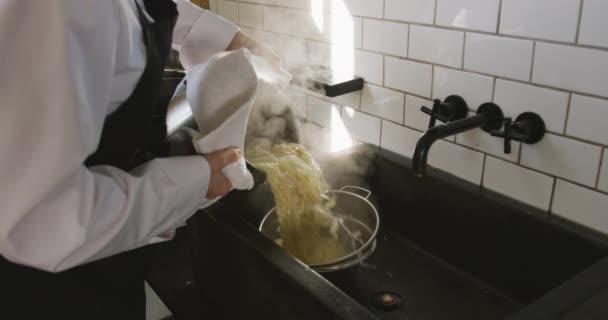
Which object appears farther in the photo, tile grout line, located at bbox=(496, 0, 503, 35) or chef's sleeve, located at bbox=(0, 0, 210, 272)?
tile grout line, located at bbox=(496, 0, 503, 35)

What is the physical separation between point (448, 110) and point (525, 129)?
0.18 metres

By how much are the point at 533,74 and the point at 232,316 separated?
789 mm

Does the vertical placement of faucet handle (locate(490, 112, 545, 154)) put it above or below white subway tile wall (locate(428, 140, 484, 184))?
above

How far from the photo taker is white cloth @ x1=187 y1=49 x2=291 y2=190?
3.07 ft

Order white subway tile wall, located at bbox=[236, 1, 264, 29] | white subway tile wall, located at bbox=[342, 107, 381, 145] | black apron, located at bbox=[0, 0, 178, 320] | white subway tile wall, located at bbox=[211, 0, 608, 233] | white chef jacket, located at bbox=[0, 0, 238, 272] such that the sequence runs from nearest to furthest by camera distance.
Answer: white chef jacket, located at bbox=[0, 0, 238, 272], black apron, located at bbox=[0, 0, 178, 320], white subway tile wall, located at bbox=[211, 0, 608, 233], white subway tile wall, located at bbox=[342, 107, 381, 145], white subway tile wall, located at bbox=[236, 1, 264, 29]

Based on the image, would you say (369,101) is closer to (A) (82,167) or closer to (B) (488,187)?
(B) (488,187)

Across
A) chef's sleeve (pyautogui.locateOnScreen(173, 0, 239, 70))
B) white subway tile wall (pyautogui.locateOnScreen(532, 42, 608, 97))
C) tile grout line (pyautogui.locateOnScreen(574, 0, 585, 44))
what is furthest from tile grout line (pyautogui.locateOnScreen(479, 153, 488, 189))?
chef's sleeve (pyautogui.locateOnScreen(173, 0, 239, 70))

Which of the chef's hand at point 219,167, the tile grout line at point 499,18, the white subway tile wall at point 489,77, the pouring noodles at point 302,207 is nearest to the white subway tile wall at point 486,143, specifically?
the white subway tile wall at point 489,77

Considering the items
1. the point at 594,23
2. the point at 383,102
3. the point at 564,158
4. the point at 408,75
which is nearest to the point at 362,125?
the point at 383,102

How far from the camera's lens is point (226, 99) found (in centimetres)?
95

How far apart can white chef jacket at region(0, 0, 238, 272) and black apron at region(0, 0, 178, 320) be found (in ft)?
0.12

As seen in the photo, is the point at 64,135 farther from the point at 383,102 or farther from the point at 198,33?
the point at 383,102

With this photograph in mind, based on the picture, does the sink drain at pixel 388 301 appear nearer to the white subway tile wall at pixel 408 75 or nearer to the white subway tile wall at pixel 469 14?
the white subway tile wall at pixel 408 75

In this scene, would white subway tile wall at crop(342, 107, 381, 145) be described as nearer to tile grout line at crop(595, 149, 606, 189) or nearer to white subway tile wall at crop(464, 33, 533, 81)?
white subway tile wall at crop(464, 33, 533, 81)
